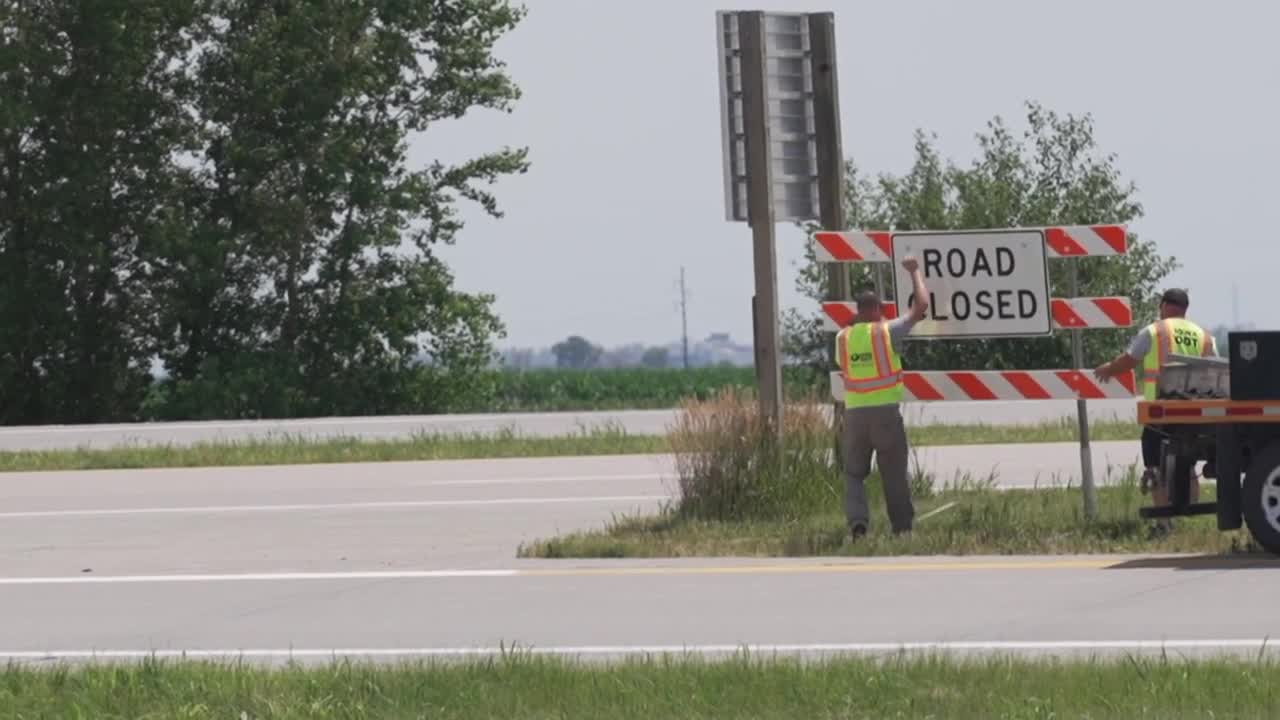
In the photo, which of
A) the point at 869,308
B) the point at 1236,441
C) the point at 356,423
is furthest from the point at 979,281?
the point at 356,423

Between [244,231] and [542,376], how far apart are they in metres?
19.9

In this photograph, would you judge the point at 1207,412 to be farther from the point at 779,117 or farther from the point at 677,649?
the point at 779,117

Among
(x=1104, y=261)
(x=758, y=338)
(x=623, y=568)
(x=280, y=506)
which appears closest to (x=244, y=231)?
(x=1104, y=261)

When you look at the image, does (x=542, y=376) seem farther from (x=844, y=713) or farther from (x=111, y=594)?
(x=844, y=713)

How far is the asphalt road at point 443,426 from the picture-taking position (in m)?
33.2

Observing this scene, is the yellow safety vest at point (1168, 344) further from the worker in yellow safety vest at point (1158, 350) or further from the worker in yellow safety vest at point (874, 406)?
the worker in yellow safety vest at point (874, 406)

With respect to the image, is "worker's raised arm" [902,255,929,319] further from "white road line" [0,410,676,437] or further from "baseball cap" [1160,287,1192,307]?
"white road line" [0,410,676,437]

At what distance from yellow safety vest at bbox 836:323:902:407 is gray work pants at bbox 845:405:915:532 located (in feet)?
0.24

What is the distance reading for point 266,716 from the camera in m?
9.25

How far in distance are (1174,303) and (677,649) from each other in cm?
675

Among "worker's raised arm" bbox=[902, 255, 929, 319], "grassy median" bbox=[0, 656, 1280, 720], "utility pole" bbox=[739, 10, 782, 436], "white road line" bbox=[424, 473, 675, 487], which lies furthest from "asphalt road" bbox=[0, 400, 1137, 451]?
"grassy median" bbox=[0, 656, 1280, 720]

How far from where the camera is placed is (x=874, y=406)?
16.2m

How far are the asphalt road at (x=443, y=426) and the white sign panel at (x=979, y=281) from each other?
1610 centimetres

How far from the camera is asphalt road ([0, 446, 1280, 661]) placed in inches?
455
